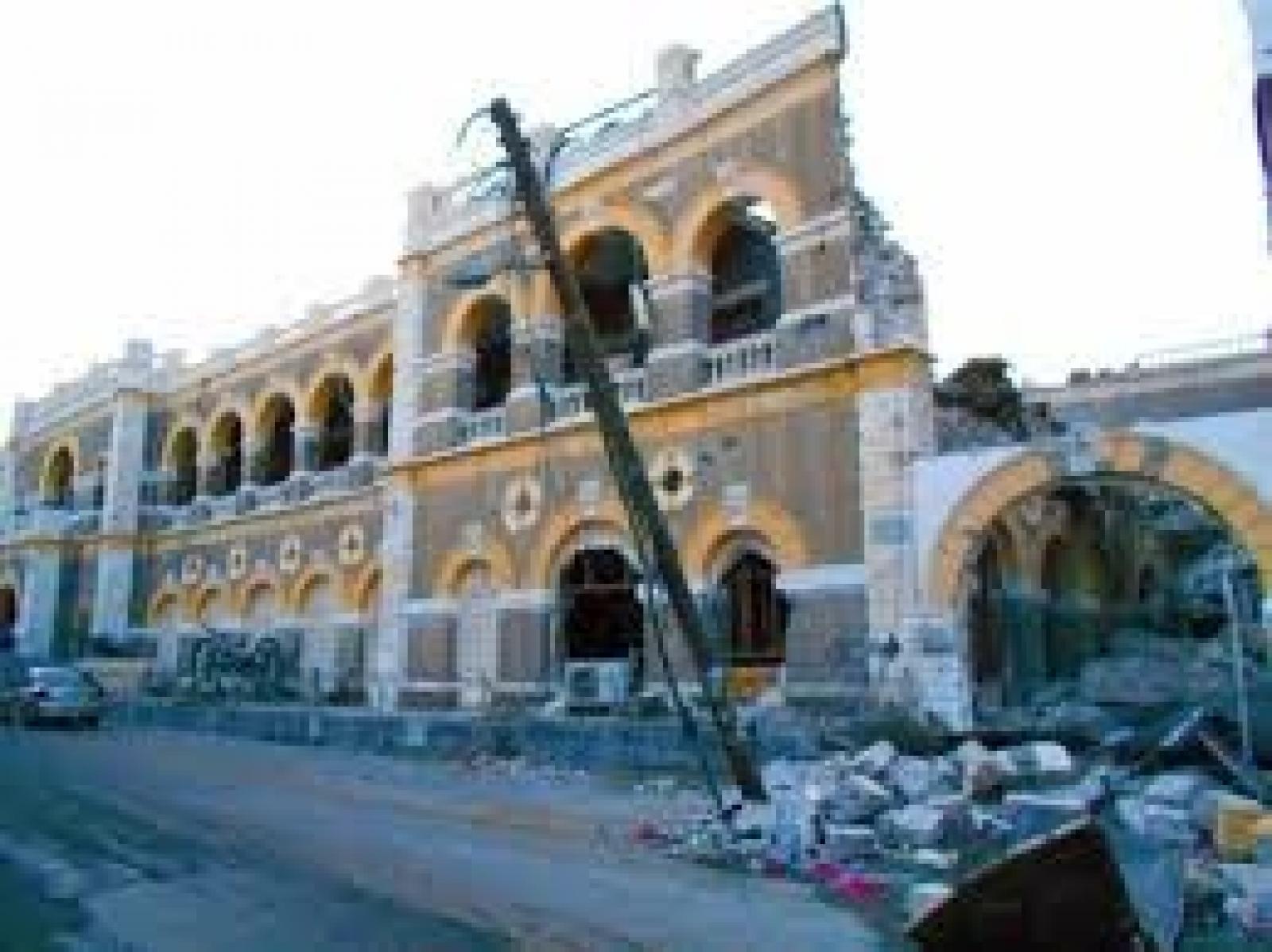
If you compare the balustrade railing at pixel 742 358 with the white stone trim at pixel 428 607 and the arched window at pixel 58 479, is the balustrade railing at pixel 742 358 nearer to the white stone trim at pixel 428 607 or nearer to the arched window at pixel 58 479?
the white stone trim at pixel 428 607

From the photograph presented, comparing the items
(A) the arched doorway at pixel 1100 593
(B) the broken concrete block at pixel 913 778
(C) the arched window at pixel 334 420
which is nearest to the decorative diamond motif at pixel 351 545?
(C) the arched window at pixel 334 420

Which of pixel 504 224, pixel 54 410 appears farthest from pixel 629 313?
pixel 54 410

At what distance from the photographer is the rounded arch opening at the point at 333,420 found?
30.5 metres

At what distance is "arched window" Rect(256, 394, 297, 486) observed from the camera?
3234 centimetres

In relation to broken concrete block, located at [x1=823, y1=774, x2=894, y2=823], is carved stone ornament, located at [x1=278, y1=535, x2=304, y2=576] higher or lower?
higher

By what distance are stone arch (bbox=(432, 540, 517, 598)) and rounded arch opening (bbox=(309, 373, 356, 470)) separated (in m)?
7.42

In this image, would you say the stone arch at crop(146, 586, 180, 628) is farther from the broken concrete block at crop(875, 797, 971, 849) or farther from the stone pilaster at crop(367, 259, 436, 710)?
the broken concrete block at crop(875, 797, 971, 849)

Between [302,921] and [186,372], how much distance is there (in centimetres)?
3079

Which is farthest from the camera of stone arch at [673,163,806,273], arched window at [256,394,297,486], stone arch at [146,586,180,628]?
stone arch at [146,586,180,628]

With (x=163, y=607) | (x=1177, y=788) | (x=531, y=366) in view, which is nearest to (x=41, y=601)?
(x=163, y=607)

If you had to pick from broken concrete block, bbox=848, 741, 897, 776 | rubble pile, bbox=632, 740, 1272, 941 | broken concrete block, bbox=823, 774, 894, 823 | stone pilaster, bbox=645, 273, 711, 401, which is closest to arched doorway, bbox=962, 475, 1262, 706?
broken concrete block, bbox=848, 741, 897, 776

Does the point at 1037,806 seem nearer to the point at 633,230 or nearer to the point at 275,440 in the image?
the point at 633,230

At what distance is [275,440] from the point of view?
32.9 meters

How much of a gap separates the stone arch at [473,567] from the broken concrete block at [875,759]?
31.0 ft
